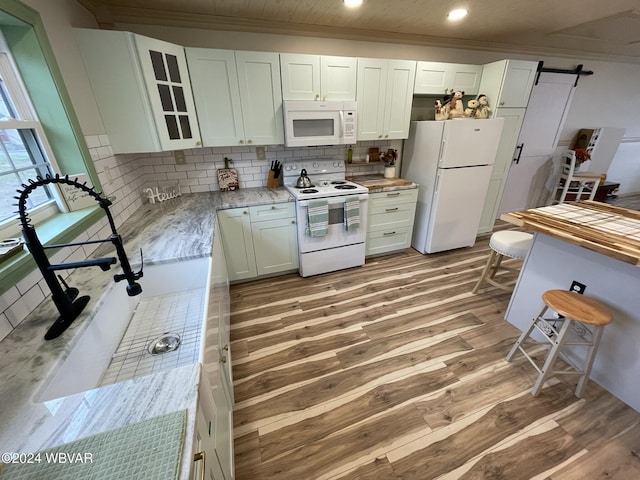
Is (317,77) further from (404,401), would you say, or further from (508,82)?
(404,401)

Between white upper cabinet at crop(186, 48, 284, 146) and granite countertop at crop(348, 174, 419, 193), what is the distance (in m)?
1.16

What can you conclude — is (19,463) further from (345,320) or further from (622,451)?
(622,451)

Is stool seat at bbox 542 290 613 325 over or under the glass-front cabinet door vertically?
under

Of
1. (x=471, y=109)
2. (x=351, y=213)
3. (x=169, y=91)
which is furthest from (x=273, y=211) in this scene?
(x=471, y=109)

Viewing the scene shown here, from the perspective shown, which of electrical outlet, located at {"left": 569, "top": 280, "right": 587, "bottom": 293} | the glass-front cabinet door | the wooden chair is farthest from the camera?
the wooden chair

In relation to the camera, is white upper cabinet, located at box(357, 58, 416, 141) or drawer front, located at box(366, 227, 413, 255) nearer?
white upper cabinet, located at box(357, 58, 416, 141)

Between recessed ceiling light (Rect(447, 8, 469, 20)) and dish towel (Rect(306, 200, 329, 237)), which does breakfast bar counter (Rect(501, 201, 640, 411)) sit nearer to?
dish towel (Rect(306, 200, 329, 237))

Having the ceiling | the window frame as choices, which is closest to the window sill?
the window frame

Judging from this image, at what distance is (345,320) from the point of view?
89.2 inches

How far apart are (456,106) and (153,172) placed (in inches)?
133

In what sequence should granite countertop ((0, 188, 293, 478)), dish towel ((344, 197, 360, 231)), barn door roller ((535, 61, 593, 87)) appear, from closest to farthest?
granite countertop ((0, 188, 293, 478))
dish towel ((344, 197, 360, 231))
barn door roller ((535, 61, 593, 87))

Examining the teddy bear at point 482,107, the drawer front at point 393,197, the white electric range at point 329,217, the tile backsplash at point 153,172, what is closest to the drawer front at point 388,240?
the white electric range at point 329,217

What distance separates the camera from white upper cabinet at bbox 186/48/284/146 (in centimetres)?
223

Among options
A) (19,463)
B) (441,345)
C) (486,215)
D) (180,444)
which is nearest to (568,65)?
(486,215)
